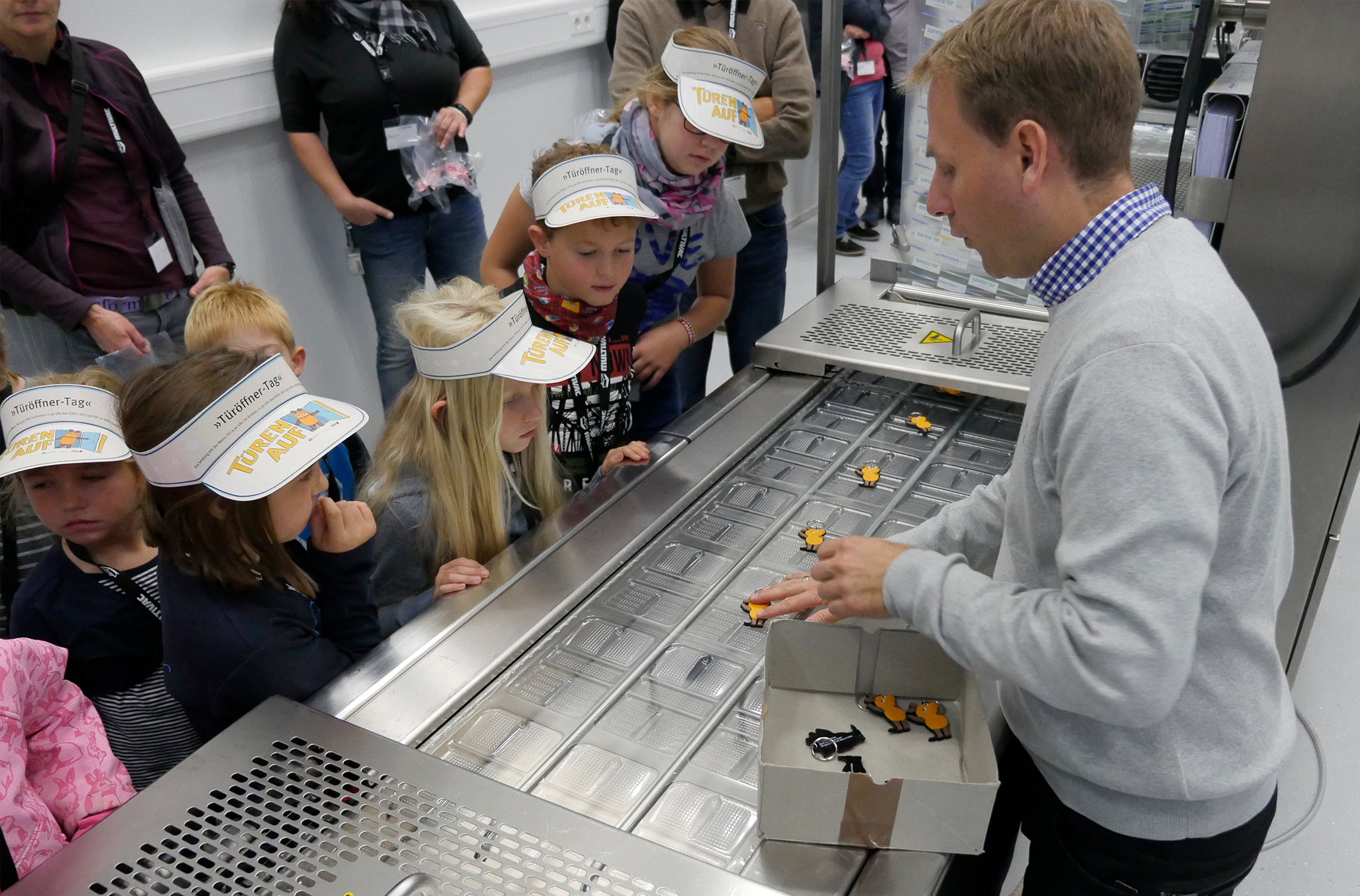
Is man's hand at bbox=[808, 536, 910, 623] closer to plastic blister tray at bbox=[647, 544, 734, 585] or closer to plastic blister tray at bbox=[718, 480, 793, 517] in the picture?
plastic blister tray at bbox=[647, 544, 734, 585]

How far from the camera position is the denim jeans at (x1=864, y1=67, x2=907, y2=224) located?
16.6ft

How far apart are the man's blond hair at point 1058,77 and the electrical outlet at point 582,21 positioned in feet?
11.2

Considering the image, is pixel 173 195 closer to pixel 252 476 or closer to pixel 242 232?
pixel 242 232

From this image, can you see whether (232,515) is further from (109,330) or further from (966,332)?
(109,330)

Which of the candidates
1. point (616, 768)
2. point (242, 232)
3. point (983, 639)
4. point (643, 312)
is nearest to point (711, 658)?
point (616, 768)

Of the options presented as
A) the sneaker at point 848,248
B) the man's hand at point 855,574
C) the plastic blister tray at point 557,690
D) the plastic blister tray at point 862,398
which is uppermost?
the man's hand at point 855,574

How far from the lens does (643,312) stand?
2068 mm

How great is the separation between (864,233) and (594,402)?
3685mm

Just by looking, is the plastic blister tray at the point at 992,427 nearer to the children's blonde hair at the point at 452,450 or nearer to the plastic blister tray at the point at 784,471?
the plastic blister tray at the point at 784,471

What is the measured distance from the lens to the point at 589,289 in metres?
1.83

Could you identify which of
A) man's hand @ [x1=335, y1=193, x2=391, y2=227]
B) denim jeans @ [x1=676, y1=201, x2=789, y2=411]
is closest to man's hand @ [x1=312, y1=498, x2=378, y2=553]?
denim jeans @ [x1=676, y1=201, x2=789, y2=411]

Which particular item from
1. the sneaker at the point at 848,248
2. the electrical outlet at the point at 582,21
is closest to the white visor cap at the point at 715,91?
the electrical outlet at the point at 582,21

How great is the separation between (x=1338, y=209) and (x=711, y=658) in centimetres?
137

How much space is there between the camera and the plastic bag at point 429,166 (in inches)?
116
